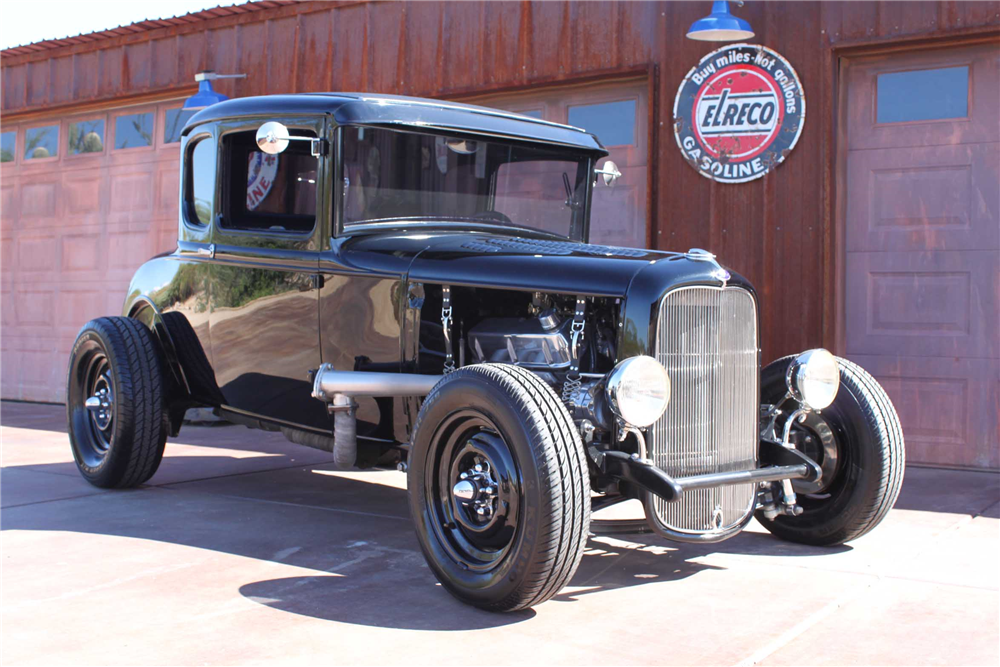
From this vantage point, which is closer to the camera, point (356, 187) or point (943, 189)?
point (356, 187)

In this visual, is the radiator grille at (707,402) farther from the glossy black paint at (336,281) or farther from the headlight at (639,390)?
the headlight at (639,390)

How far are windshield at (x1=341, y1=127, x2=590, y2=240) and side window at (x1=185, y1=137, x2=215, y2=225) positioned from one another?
3.48 ft

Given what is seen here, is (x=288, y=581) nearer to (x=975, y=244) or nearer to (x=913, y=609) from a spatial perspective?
(x=913, y=609)

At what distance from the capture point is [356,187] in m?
4.75

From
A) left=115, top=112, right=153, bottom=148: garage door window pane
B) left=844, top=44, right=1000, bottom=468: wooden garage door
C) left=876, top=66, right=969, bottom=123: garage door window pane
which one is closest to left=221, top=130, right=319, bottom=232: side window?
left=844, top=44, right=1000, bottom=468: wooden garage door

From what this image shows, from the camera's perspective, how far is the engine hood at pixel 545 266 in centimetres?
382

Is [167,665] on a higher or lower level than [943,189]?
lower

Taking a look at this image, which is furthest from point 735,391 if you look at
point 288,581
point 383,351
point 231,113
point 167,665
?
point 231,113

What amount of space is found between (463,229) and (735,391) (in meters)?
1.57

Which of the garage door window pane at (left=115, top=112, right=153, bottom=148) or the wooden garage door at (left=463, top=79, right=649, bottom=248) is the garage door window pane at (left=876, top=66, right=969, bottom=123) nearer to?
the wooden garage door at (left=463, top=79, right=649, bottom=248)

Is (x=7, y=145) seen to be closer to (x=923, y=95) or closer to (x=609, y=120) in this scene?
(x=609, y=120)

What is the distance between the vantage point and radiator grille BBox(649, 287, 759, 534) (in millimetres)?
3773

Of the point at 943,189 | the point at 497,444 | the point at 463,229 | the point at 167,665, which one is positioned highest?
the point at 943,189

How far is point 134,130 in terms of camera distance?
10.5 m
